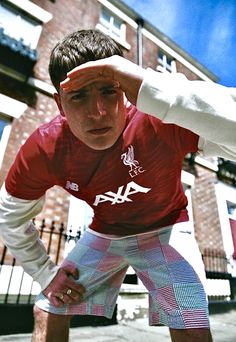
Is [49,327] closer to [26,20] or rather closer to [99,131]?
[99,131]

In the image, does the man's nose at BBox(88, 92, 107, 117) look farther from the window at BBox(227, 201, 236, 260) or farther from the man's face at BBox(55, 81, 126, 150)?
the window at BBox(227, 201, 236, 260)

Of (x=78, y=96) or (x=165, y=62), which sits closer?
(x=78, y=96)

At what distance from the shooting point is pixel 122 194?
178 centimetres

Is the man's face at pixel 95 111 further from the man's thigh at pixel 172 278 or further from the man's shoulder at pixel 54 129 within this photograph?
the man's thigh at pixel 172 278

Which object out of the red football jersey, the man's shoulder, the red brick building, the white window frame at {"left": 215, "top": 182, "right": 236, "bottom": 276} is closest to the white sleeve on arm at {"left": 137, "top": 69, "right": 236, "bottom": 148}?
the red football jersey

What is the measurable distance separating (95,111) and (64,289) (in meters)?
1.30

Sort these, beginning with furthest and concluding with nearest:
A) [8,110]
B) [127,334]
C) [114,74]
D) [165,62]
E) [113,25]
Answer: [165,62] → [113,25] → [8,110] → [127,334] → [114,74]

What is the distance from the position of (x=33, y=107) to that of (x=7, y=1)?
11.1 ft

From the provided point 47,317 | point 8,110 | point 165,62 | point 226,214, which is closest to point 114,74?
point 47,317

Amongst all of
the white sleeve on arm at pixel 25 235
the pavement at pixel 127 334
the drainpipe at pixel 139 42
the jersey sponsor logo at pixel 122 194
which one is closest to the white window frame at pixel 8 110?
the pavement at pixel 127 334

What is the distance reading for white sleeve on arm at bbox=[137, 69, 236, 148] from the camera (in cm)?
88

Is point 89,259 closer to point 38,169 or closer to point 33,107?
point 38,169

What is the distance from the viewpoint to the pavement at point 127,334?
3.53 metres

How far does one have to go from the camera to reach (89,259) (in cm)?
199
